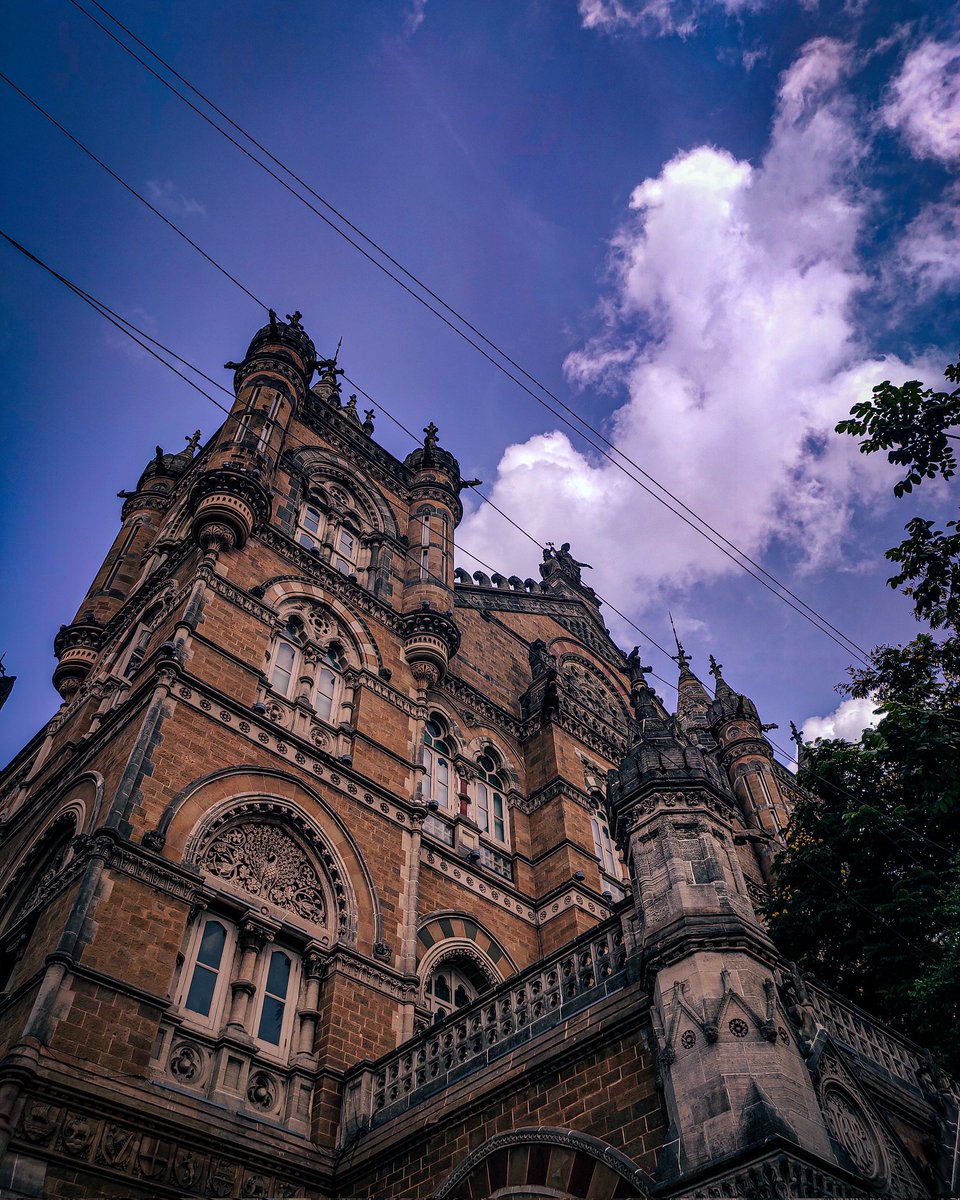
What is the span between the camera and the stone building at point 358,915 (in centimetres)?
884

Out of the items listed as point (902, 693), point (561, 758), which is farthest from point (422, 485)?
point (902, 693)

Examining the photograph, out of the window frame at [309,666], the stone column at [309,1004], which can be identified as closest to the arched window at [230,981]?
the stone column at [309,1004]

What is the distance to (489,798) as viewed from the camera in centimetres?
2045

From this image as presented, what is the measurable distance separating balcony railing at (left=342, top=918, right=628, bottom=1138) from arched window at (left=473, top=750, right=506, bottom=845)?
7.46m

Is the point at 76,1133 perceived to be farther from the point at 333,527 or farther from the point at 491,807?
the point at 333,527

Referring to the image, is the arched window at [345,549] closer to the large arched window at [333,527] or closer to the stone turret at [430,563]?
the large arched window at [333,527]

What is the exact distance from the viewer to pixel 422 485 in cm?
2478

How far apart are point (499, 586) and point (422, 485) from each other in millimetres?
5008

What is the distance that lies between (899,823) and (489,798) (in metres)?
8.54

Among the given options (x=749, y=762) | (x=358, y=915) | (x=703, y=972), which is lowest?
(x=703, y=972)

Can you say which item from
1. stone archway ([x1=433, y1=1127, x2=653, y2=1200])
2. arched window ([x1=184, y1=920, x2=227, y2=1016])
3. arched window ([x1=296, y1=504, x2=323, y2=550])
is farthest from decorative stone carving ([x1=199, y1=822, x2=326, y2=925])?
arched window ([x1=296, y1=504, x2=323, y2=550])

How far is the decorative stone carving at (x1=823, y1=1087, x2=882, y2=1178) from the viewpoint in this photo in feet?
28.0

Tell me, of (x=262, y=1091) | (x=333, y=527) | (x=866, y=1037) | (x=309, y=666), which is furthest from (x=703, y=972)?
(x=333, y=527)

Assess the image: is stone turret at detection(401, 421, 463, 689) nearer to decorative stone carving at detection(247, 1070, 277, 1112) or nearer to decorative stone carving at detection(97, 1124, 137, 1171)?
decorative stone carving at detection(247, 1070, 277, 1112)
